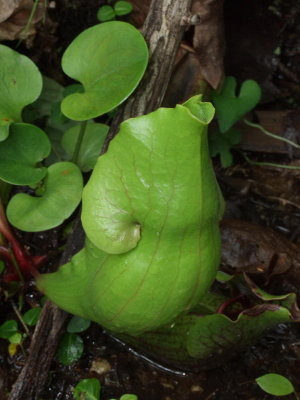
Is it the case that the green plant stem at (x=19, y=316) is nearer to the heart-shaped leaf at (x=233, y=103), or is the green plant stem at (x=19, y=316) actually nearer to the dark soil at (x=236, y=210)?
the dark soil at (x=236, y=210)

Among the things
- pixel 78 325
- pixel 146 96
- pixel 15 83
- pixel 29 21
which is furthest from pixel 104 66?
pixel 78 325

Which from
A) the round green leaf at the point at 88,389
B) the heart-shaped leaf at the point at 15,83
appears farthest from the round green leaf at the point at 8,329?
the heart-shaped leaf at the point at 15,83

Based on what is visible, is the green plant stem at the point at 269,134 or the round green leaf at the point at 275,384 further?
the green plant stem at the point at 269,134

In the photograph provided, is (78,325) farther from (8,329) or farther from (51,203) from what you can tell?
(51,203)

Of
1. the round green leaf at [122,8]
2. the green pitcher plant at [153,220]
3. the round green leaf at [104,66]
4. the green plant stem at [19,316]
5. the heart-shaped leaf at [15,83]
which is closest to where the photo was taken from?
the green pitcher plant at [153,220]

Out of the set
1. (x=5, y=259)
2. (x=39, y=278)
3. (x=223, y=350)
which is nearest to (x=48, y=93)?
(x=5, y=259)

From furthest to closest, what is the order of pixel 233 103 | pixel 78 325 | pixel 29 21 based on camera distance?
1. pixel 233 103
2. pixel 29 21
3. pixel 78 325

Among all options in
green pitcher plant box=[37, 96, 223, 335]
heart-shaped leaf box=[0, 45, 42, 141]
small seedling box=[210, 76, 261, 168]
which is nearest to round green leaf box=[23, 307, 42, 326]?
green pitcher plant box=[37, 96, 223, 335]
